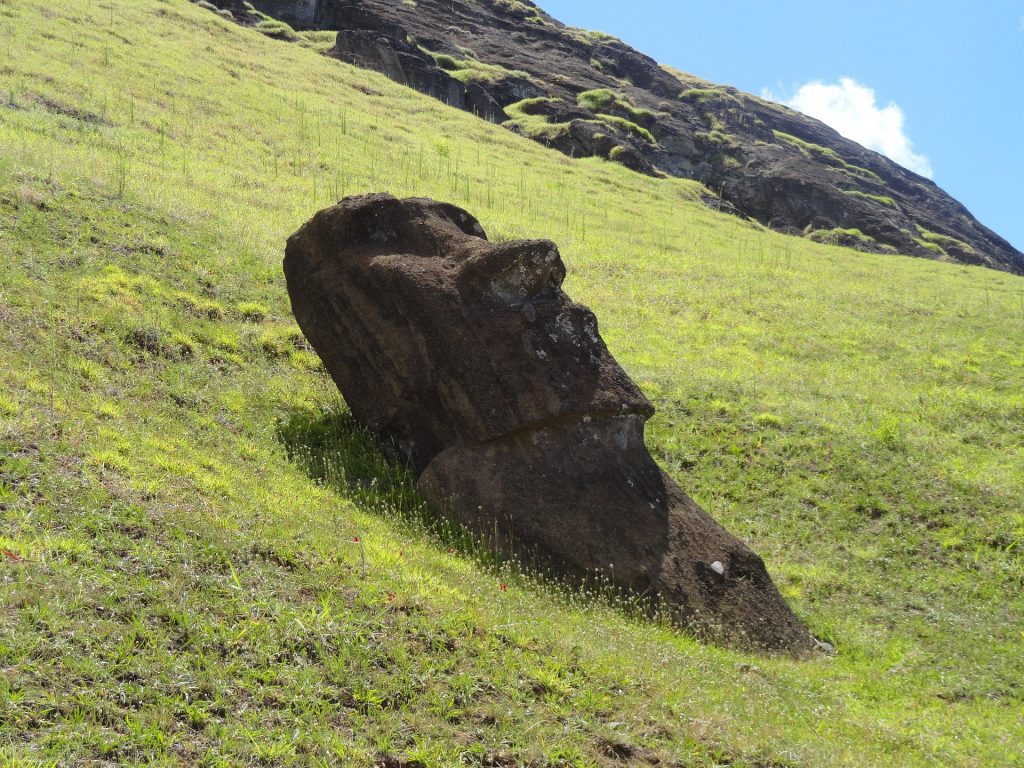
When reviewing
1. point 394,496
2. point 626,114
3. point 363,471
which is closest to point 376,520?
point 394,496

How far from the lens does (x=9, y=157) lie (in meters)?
17.7

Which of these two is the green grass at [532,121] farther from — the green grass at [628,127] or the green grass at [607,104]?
the green grass at [607,104]

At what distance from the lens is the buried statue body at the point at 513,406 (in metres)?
9.85

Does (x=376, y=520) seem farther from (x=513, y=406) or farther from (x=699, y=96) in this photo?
(x=699, y=96)

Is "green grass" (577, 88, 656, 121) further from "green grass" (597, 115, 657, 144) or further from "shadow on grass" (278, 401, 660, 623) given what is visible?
"shadow on grass" (278, 401, 660, 623)

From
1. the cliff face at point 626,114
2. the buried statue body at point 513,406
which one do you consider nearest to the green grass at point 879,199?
the cliff face at point 626,114

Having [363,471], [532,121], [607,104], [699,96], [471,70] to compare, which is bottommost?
Answer: [363,471]

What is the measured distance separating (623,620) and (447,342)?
4.25 metres

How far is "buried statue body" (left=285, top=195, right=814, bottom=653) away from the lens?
32.3ft

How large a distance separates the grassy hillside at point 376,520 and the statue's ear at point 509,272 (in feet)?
9.19

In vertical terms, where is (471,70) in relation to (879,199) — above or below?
below

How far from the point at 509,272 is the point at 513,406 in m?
1.99

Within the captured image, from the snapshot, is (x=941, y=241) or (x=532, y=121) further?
(x=941, y=241)

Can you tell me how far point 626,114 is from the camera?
7931 centimetres
